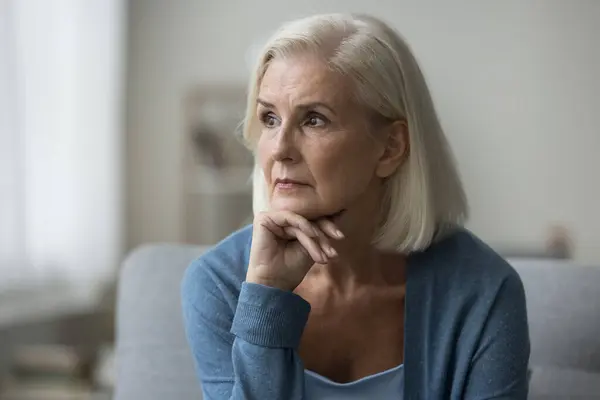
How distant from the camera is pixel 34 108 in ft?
8.23

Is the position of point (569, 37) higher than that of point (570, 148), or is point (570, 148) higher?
point (569, 37)

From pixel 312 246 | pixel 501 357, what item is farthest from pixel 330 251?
pixel 501 357

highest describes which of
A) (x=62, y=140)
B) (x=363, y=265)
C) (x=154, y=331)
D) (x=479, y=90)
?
(x=479, y=90)

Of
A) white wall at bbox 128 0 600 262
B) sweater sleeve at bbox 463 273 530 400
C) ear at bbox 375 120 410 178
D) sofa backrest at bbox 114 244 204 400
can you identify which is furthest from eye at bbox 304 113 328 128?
white wall at bbox 128 0 600 262

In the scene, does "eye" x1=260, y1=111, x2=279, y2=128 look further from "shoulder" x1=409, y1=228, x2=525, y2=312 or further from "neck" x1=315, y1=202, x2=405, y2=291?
"shoulder" x1=409, y1=228, x2=525, y2=312

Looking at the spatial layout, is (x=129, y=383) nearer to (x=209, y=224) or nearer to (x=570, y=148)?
(x=209, y=224)

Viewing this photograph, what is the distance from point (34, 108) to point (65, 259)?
1.73ft

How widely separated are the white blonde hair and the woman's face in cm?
2

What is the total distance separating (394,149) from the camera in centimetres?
114

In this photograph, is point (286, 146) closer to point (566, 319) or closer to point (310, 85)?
point (310, 85)

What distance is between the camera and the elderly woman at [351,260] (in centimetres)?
107

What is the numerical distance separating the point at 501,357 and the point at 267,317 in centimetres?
33

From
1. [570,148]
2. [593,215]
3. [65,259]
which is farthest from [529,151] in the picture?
[65,259]

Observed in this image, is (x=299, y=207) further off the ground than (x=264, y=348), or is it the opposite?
(x=299, y=207)
